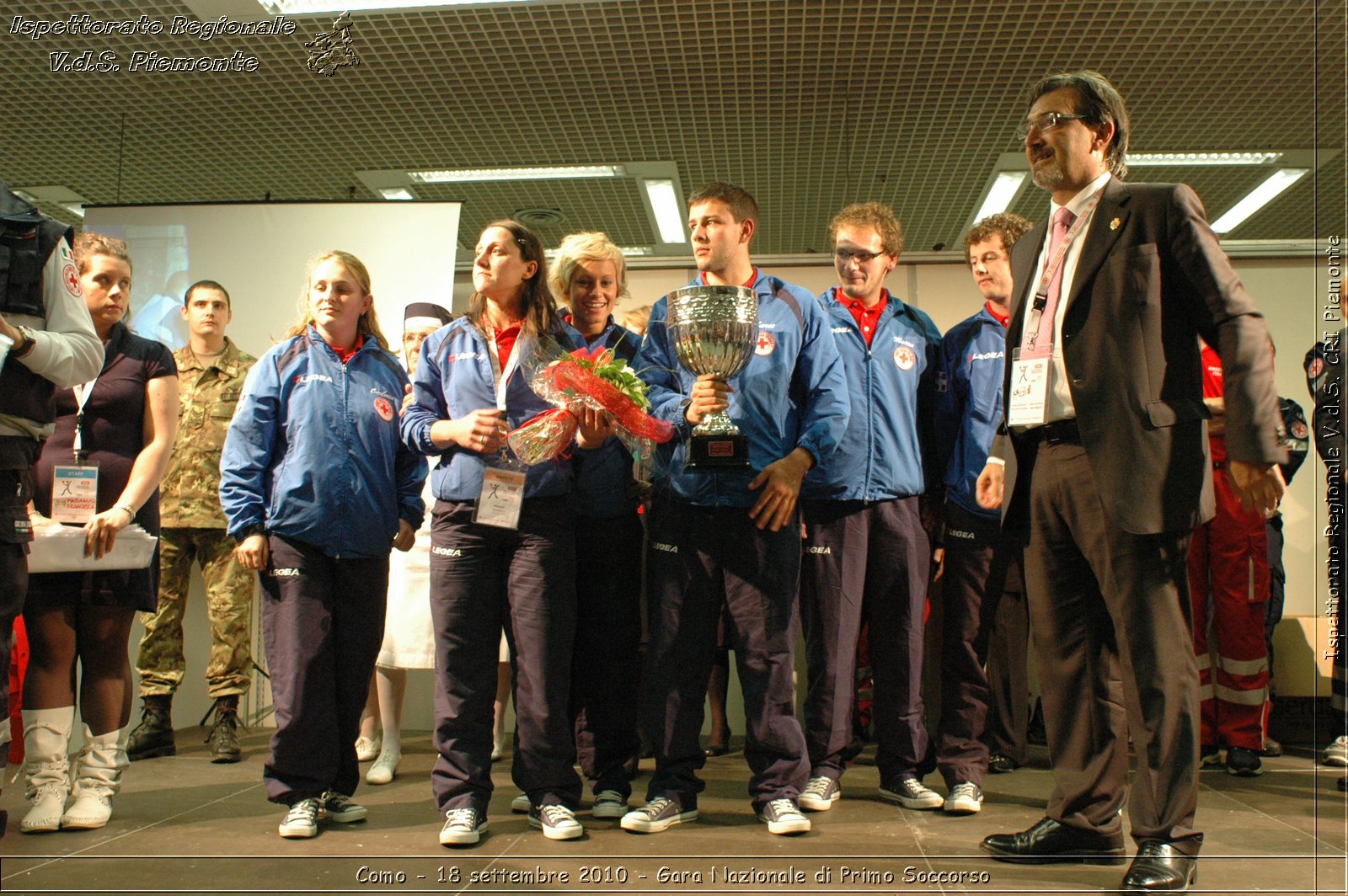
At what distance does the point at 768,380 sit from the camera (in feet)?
8.72

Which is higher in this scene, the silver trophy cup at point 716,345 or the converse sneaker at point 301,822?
the silver trophy cup at point 716,345

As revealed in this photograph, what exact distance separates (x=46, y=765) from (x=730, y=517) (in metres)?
1.96

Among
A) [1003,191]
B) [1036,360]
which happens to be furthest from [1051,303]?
[1003,191]

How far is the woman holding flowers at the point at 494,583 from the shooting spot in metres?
2.46

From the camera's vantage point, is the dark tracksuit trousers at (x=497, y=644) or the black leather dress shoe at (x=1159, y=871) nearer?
the black leather dress shoe at (x=1159, y=871)

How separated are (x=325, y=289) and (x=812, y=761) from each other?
76.6 inches

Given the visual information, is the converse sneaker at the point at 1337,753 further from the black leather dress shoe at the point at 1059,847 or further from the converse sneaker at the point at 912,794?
the black leather dress shoe at the point at 1059,847

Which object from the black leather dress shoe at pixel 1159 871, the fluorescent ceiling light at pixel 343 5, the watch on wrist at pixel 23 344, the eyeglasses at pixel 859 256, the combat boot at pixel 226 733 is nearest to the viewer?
the black leather dress shoe at pixel 1159 871

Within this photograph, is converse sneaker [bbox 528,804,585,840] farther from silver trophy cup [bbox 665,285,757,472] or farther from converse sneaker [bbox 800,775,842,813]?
silver trophy cup [bbox 665,285,757,472]

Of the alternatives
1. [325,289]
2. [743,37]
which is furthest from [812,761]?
[743,37]

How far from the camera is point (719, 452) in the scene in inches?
96.0

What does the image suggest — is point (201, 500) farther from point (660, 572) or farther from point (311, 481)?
point (660, 572)

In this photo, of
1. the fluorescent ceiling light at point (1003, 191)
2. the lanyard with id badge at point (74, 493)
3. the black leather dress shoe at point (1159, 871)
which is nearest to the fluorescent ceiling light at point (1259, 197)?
the fluorescent ceiling light at point (1003, 191)

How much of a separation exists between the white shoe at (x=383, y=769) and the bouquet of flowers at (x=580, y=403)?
4.86 feet
